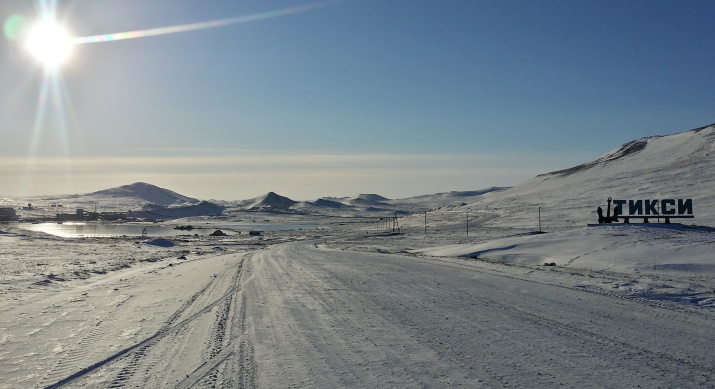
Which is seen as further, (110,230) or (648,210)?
(110,230)

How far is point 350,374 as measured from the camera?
6301 millimetres

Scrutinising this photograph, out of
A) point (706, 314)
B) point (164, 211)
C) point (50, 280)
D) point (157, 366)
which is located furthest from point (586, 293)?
point (164, 211)

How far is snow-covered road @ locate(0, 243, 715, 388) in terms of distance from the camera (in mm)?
6180

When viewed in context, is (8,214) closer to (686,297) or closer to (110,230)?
(110,230)

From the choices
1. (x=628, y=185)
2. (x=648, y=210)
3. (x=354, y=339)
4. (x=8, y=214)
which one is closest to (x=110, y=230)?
(x=8, y=214)

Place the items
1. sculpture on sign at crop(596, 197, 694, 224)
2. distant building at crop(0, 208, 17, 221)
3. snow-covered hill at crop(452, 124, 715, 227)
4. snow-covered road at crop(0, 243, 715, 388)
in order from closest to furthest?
snow-covered road at crop(0, 243, 715, 388) → sculpture on sign at crop(596, 197, 694, 224) → snow-covered hill at crop(452, 124, 715, 227) → distant building at crop(0, 208, 17, 221)

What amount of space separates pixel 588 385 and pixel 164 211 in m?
182

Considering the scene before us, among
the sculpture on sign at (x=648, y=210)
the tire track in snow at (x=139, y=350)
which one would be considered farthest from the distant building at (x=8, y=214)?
the tire track in snow at (x=139, y=350)

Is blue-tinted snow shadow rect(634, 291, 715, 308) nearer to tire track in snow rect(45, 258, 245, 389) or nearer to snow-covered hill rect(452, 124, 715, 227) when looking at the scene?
tire track in snow rect(45, 258, 245, 389)

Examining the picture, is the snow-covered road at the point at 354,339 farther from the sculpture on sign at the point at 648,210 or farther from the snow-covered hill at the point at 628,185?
the snow-covered hill at the point at 628,185

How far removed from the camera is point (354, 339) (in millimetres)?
8156

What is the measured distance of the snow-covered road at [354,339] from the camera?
6.18 metres

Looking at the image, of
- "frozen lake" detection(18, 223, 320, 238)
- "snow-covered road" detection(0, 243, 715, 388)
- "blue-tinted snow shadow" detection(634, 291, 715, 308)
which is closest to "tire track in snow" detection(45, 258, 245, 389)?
"snow-covered road" detection(0, 243, 715, 388)

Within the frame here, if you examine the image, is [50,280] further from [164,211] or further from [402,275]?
[164,211]
